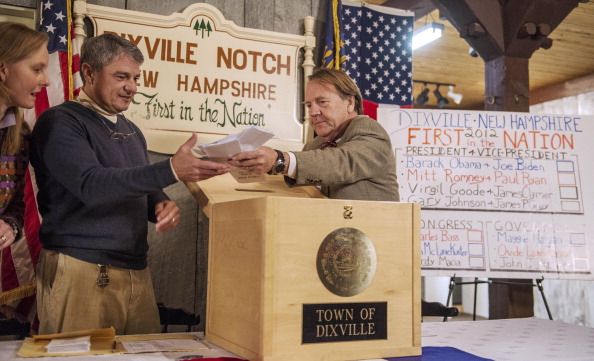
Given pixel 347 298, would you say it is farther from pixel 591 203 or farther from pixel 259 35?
pixel 591 203

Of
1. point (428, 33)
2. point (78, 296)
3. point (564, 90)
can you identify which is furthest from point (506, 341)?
point (564, 90)

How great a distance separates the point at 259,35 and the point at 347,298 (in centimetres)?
187

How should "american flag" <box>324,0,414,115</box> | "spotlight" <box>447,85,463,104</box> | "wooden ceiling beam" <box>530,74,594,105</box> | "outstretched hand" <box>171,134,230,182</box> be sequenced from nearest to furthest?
"outstretched hand" <box>171,134,230,182</box> < "american flag" <box>324,0,414,115</box> < "wooden ceiling beam" <box>530,74,594,105</box> < "spotlight" <box>447,85,463,104</box>

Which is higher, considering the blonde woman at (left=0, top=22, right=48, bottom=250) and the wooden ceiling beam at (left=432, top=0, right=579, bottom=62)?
the wooden ceiling beam at (left=432, top=0, right=579, bottom=62)

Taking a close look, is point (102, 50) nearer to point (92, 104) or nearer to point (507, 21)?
point (92, 104)

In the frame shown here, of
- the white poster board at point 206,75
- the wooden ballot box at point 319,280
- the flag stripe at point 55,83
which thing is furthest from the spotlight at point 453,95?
the wooden ballot box at point 319,280

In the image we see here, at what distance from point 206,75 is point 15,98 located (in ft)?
3.87

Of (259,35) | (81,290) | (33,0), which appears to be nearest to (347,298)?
(81,290)

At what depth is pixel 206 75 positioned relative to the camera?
2746 millimetres

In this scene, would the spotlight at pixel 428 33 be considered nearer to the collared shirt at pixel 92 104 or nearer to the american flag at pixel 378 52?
the american flag at pixel 378 52

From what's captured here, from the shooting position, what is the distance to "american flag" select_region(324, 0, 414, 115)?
316 cm

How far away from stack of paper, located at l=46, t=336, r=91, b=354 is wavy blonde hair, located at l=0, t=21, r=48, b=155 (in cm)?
60

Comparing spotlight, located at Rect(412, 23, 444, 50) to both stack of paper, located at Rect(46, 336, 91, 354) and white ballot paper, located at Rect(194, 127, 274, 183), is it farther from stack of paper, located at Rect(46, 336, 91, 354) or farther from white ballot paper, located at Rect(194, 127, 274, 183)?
stack of paper, located at Rect(46, 336, 91, 354)

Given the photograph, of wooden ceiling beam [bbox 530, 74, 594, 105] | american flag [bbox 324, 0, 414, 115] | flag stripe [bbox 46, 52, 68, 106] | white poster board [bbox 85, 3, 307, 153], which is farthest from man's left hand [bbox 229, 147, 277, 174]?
wooden ceiling beam [bbox 530, 74, 594, 105]
